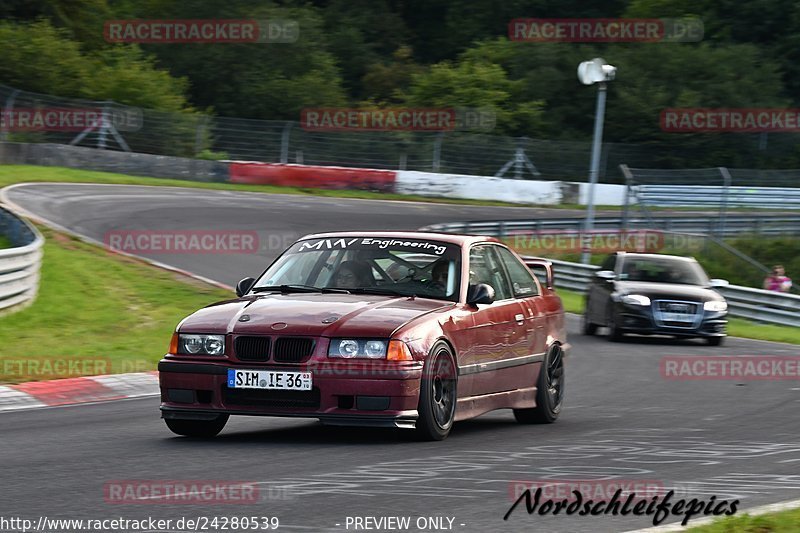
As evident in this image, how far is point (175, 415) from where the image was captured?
8938 millimetres

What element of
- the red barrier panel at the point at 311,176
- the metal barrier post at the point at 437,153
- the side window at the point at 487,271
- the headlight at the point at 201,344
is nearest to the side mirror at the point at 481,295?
the side window at the point at 487,271

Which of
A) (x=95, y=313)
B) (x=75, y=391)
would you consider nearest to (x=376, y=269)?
(x=75, y=391)

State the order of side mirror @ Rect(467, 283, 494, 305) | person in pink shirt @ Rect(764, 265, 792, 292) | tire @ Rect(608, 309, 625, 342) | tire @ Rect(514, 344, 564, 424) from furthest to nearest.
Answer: person in pink shirt @ Rect(764, 265, 792, 292)
tire @ Rect(608, 309, 625, 342)
tire @ Rect(514, 344, 564, 424)
side mirror @ Rect(467, 283, 494, 305)

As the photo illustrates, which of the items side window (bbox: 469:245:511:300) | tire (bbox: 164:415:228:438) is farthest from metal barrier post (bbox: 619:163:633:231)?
tire (bbox: 164:415:228:438)

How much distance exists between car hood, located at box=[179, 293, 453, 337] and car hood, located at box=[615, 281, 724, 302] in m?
11.6

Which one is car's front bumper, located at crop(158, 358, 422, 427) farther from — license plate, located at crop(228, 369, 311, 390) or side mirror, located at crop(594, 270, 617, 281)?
side mirror, located at crop(594, 270, 617, 281)

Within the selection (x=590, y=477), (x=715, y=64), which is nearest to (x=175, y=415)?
(x=590, y=477)

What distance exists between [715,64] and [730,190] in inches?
786

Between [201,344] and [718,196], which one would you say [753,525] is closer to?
[201,344]

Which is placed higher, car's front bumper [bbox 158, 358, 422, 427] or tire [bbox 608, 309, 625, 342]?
car's front bumper [bbox 158, 358, 422, 427]

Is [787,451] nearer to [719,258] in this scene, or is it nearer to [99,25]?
[719,258]

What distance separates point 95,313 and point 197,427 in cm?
965

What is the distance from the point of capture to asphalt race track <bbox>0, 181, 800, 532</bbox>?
251 inches

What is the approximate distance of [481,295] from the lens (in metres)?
9.59
